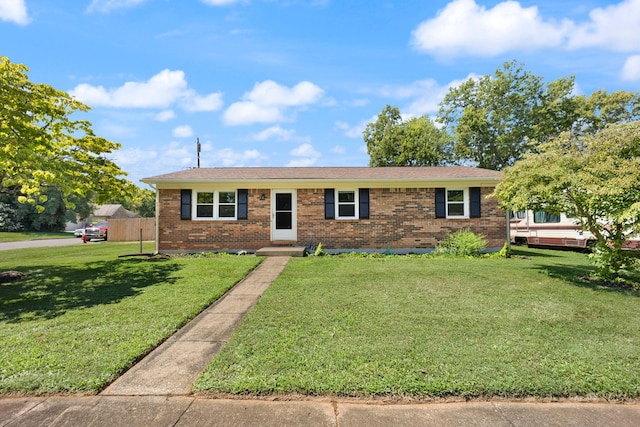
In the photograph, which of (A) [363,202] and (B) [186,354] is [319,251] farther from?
(B) [186,354]

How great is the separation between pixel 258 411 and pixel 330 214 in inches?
393

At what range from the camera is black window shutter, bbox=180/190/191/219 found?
12383 millimetres

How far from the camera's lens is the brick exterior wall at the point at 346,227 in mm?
12320

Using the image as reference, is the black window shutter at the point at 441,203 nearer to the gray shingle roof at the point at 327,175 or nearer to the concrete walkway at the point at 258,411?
the gray shingle roof at the point at 327,175

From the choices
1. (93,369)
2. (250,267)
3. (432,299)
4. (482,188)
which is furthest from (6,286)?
(482,188)

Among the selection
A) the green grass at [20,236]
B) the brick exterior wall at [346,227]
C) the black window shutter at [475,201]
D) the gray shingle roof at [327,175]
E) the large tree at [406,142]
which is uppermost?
the large tree at [406,142]

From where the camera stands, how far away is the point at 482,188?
12.5 meters

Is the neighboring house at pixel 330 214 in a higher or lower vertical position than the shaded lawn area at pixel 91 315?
higher

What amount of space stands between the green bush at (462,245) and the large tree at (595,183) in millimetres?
3367

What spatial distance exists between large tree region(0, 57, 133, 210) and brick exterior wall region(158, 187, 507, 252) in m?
2.75

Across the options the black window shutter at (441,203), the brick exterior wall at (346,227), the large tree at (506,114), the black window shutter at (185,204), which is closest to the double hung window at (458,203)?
the black window shutter at (441,203)

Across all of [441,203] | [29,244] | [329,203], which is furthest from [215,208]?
[29,244]

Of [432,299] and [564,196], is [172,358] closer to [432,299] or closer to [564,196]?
[432,299]

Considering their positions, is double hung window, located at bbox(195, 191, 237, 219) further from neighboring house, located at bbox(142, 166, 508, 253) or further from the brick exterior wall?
the brick exterior wall
